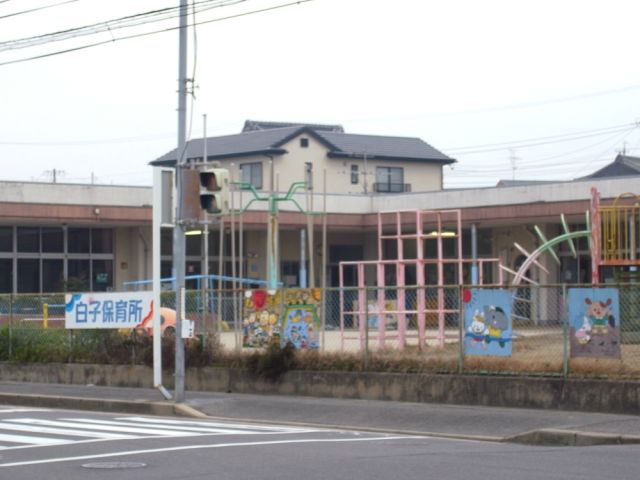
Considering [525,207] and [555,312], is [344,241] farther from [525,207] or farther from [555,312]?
[555,312]

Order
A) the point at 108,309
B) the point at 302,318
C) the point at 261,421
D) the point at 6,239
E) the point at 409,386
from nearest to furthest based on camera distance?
the point at 261,421 → the point at 409,386 → the point at 302,318 → the point at 108,309 → the point at 6,239

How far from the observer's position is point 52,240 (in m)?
45.8

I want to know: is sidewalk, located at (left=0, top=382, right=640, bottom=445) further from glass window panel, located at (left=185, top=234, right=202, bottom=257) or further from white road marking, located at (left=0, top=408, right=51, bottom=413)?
glass window panel, located at (left=185, top=234, right=202, bottom=257)

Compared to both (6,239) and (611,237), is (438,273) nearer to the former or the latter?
(611,237)

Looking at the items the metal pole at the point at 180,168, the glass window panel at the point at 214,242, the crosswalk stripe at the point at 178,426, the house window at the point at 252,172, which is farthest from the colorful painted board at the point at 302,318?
the house window at the point at 252,172

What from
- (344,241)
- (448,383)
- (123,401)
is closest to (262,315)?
(123,401)

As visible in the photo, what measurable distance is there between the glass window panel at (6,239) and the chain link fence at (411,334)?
1731 cm

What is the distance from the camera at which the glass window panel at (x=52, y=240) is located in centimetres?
4553

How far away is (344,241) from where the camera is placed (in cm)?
5294

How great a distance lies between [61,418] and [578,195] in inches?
1048

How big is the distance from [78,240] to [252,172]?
16.0 meters

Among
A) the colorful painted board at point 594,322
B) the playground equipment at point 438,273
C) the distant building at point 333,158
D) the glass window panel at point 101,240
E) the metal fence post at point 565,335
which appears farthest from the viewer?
the distant building at point 333,158

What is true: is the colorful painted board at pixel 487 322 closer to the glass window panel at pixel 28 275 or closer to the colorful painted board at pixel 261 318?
the colorful painted board at pixel 261 318

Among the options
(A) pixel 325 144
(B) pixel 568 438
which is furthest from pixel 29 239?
(B) pixel 568 438
